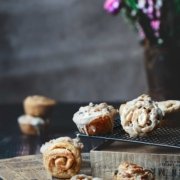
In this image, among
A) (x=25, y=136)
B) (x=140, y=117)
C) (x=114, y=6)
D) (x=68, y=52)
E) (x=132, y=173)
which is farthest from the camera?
(x=68, y=52)

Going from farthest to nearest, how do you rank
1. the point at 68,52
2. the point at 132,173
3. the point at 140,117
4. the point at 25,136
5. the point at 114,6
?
the point at 68,52 < the point at 114,6 < the point at 25,136 < the point at 140,117 < the point at 132,173

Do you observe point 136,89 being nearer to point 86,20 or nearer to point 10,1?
point 86,20

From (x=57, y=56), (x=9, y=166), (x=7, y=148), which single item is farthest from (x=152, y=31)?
(x=57, y=56)

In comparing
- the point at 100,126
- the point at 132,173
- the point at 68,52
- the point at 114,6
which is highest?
the point at 114,6

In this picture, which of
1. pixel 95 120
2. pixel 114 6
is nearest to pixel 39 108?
pixel 114 6

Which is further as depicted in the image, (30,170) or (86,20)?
(86,20)

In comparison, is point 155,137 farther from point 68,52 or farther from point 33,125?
point 68,52

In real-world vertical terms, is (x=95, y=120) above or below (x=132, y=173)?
above
